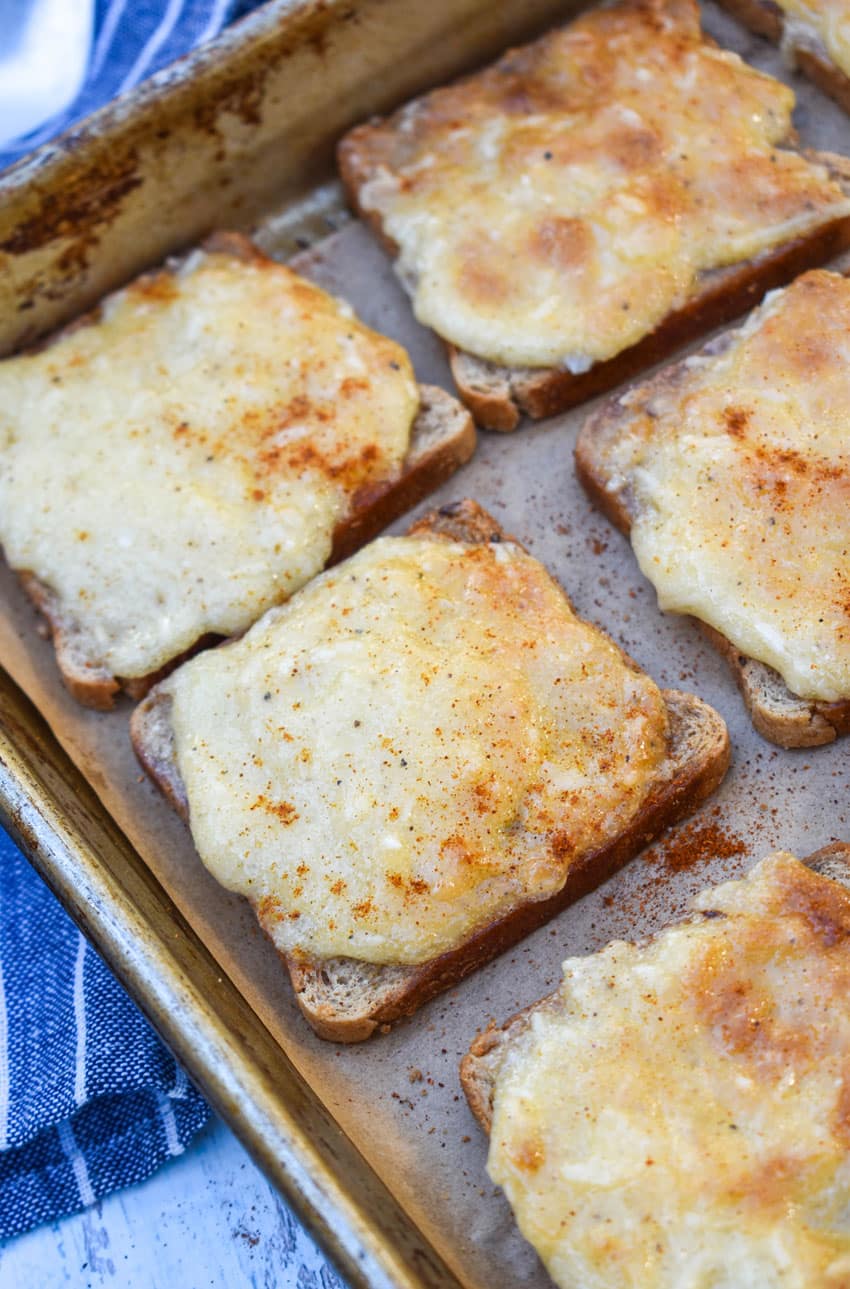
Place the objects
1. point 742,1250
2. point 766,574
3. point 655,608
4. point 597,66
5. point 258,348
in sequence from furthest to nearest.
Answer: point 597,66 → point 258,348 → point 655,608 → point 766,574 → point 742,1250

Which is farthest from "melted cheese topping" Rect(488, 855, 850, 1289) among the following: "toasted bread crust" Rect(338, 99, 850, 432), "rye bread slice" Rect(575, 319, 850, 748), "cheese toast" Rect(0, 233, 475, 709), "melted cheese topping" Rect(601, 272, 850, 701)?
"toasted bread crust" Rect(338, 99, 850, 432)

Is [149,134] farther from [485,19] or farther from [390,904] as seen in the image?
[390,904]

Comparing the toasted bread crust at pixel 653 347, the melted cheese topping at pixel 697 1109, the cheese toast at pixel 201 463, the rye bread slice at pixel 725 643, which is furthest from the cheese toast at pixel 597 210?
the melted cheese topping at pixel 697 1109

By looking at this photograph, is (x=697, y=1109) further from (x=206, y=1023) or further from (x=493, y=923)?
(x=206, y=1023)

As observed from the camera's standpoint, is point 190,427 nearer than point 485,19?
Yes

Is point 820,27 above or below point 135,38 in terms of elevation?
below

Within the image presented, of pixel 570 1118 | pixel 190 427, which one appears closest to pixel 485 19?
pixel 190 427

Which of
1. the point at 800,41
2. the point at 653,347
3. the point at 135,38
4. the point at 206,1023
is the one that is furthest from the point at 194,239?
the point at 206,1023

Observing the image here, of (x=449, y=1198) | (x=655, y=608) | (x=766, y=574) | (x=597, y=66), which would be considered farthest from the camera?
(x=597, y=66)
